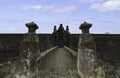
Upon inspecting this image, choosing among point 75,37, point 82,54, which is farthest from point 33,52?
point 75,37

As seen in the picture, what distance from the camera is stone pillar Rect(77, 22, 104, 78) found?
9.47 meters

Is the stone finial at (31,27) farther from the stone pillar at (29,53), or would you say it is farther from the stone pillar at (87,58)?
the stone pillar at (87,58)

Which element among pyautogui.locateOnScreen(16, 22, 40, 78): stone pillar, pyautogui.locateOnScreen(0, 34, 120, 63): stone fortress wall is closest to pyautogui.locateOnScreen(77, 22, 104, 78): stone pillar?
pyautogui.locateOnScreen(16, 22, 40, 78): stone pillar

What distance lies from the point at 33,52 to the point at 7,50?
793 inches

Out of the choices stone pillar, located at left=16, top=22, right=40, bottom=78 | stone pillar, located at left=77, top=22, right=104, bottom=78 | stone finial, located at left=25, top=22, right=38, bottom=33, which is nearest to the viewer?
stone pillar, located at left=77, top=22, right=104, bottom=78

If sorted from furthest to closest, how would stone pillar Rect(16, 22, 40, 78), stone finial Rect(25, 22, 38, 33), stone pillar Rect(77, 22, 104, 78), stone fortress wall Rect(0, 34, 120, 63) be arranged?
stone fortress wall Rect(0, 34, 120, 63), stone finial Rect(25, 22, 38, 33), stone pillar Rect(16, 22, 40, 78), stone pillar Rect(77, 22, 104, 78)

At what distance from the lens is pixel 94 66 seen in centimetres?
950

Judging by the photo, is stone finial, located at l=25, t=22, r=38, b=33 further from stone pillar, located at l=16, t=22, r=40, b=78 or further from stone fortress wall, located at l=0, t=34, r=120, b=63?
stone fortress wall, located at l=0, t=34, r=120, b=63

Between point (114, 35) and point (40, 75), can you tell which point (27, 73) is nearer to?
point (40, 75)

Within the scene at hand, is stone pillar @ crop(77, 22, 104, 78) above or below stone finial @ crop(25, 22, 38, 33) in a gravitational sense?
below

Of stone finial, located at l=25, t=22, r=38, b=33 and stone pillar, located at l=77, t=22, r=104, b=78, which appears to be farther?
stone finial, located at l=25, t=22, r=38, b=33

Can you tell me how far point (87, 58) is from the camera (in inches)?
382

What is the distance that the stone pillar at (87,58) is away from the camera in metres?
9.47

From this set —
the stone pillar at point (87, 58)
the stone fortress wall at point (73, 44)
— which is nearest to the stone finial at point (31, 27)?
the stone pillar at point (87, 58)
